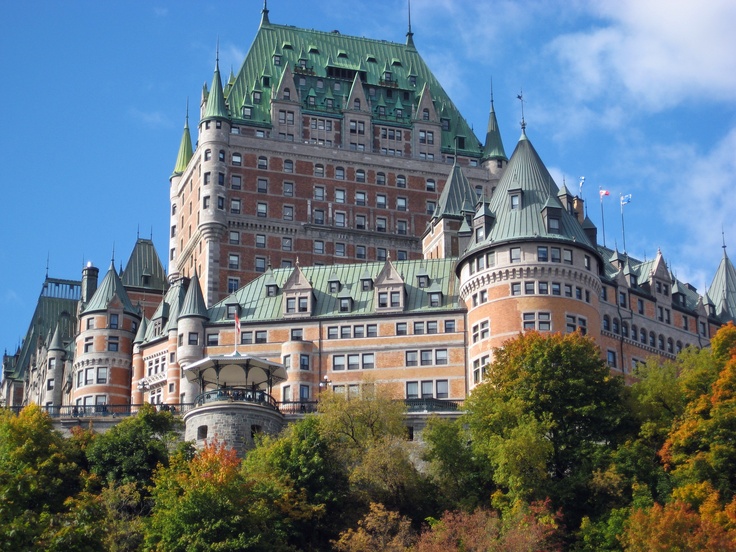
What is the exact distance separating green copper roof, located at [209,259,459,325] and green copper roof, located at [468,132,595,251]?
5.10m

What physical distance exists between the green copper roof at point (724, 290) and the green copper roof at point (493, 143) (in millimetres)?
24124

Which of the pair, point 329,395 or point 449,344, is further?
point 449,344

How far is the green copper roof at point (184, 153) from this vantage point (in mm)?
168750

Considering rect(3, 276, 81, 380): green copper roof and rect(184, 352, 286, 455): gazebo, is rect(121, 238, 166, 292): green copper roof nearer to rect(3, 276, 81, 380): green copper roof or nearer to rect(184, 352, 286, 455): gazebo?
rect(3, 276, 81, 380): green copper roof

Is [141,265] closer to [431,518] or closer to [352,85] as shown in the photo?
[352,85]

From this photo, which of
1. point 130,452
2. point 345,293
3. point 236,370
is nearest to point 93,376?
point 345,293

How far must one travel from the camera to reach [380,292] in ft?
416

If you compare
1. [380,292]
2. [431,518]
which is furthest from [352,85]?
[431,518]

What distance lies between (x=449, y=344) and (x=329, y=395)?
62.2 feet

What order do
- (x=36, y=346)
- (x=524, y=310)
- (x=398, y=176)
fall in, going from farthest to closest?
(x=36, y=346)
(x=398, y=176)
(x=524, y=310)

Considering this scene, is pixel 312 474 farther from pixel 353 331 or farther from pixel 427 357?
pixel 353 331

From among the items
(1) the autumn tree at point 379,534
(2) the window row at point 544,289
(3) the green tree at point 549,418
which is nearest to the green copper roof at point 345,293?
(2) the window row at point 544,289

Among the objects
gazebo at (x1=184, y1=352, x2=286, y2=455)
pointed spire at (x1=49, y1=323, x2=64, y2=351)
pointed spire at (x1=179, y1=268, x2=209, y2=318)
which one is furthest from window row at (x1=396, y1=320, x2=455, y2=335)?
pointed spire at (x1=49, y1=323, x2=64, y2=351)

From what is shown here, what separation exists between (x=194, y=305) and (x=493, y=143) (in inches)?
1779
